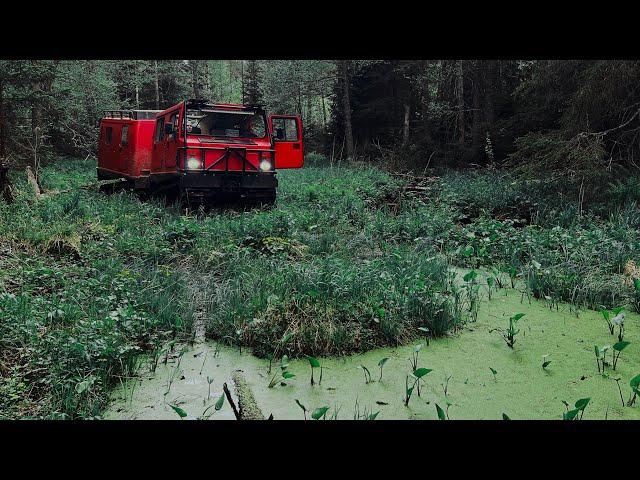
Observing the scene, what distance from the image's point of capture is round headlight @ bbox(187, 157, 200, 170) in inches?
386

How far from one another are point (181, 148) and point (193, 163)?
1.23ft

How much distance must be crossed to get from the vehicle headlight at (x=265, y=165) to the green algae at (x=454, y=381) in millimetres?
6496

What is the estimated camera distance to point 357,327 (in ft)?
14.8

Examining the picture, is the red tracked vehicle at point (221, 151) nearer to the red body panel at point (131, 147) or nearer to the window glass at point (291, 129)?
the window glass at point (291, 129)

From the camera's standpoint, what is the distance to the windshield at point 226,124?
10195mm

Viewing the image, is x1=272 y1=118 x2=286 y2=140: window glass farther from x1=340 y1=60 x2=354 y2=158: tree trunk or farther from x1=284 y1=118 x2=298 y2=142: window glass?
x1=340 y1=60 x2=354 y2=158: tree trunk

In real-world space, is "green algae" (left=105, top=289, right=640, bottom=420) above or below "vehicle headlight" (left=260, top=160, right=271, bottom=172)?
below

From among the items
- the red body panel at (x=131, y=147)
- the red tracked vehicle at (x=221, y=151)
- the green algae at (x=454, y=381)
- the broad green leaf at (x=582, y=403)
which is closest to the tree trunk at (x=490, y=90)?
the red tracked vehicle at (x=221, y=151)

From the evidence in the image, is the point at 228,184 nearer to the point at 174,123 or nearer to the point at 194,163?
the point at 194,163

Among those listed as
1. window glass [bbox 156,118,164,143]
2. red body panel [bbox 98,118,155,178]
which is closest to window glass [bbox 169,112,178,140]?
window glass [bbox 156,118,164,143]
